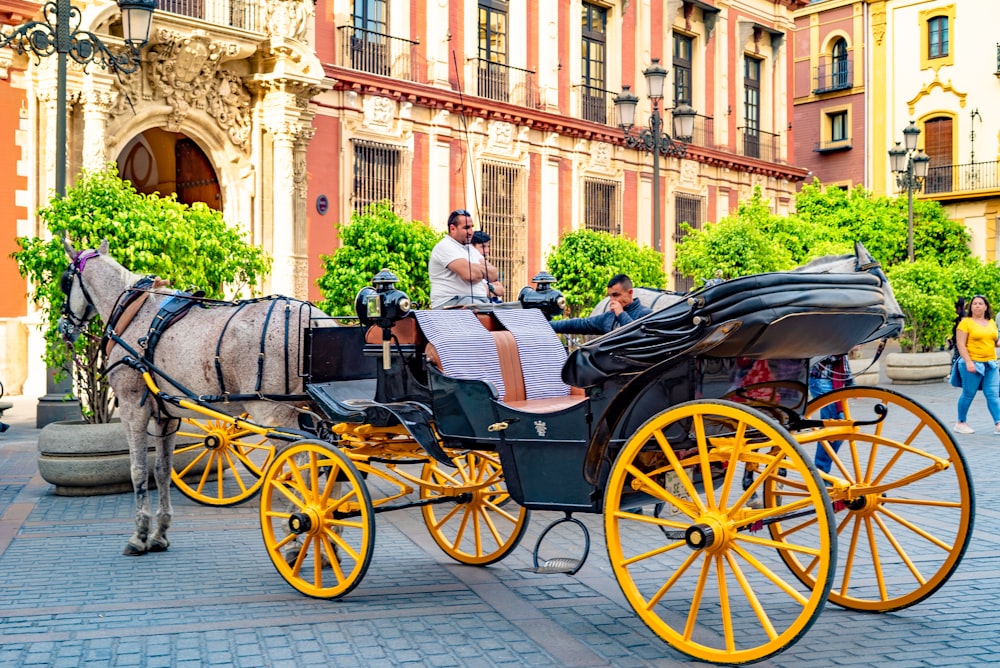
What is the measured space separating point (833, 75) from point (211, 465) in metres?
37.4

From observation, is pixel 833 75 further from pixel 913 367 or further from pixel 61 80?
pixel 61 80

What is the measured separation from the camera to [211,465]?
8781 mm

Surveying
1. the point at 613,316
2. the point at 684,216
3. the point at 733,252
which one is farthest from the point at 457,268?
the point at 684,216

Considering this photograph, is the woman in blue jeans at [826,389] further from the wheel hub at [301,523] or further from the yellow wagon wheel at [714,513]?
the wheel hub at [301,523]

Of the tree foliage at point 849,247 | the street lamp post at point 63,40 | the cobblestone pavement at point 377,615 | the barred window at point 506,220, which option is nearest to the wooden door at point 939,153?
the tree foliage at point 849,247

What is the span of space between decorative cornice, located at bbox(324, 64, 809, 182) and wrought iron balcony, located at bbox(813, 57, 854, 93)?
1383 centimetres

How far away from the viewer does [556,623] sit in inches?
197

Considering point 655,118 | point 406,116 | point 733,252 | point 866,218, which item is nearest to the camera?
point 655,118

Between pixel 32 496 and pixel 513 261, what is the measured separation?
1588 cm

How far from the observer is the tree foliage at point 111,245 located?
29.0 ft

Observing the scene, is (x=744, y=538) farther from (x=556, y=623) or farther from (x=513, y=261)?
(x=513, y=261)

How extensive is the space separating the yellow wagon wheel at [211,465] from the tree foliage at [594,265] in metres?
9.34

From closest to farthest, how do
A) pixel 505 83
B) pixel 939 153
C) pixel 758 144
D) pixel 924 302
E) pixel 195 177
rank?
1. pixel 195 177
2. pixel 924 302
3. pixel 505 83
4. pixel 758 144
5. pixel 939 153

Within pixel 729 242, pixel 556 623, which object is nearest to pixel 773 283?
pixel 556 623
